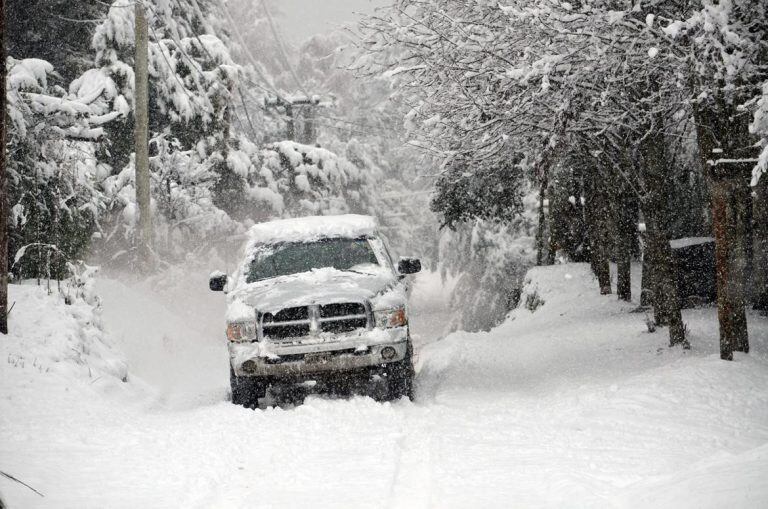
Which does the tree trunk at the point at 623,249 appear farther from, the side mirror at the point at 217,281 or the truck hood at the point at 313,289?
the side mirror at the point at 217,281

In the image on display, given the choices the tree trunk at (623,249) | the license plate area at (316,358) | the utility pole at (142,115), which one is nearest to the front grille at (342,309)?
the license plate area at (316,358)

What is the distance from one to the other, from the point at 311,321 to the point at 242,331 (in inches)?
30.7

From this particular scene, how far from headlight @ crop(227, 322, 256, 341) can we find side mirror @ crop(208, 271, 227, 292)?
3.84 feet

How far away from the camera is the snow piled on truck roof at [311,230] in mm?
9547

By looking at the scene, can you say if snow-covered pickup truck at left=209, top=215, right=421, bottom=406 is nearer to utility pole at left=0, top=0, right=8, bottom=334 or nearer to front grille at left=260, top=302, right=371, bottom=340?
front grille at left=260, top=302, right=371, bottom=340

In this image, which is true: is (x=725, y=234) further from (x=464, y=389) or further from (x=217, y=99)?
(x=217, y=99)

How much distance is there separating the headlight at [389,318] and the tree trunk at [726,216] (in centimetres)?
360

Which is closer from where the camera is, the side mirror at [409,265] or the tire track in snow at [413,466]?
the tire track in snow at [413,466]

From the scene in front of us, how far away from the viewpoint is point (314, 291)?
26.8 ft

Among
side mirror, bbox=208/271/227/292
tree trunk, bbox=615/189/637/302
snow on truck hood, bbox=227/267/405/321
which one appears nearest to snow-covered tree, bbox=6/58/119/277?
side mirror, bbox=208/271/227/292

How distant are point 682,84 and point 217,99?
16267 mm

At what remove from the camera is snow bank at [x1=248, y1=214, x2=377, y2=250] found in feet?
31.3

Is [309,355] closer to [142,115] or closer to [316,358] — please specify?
[316,358]

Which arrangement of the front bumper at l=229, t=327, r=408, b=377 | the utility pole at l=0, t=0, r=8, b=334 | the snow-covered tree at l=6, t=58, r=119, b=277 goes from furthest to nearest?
the snow-covered tree at l=6, t=58, r=119, b=277
the utility pole at l=0, t=0, r=8, b=334
the front bumper at l=229, t=327, r=408, b=377
